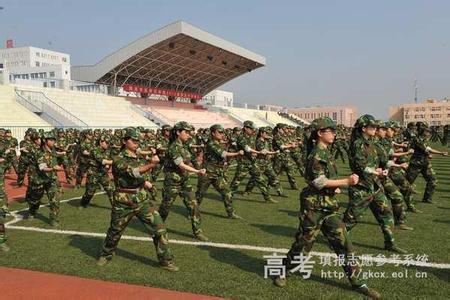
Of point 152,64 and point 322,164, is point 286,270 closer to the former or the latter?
point 322,164

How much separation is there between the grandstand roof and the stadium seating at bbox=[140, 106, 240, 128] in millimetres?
4428

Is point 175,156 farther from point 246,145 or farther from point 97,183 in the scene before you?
point 97,183

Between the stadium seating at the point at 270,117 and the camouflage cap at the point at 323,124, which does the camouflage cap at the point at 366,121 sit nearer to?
the camouflage cap at the point at 323,124

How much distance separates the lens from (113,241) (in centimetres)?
597

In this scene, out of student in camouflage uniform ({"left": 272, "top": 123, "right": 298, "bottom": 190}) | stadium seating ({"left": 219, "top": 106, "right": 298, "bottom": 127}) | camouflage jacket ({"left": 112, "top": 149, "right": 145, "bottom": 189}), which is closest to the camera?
camouflage jacket ({"left": 112, "top": 149, "right": 145, "bottom": 189})

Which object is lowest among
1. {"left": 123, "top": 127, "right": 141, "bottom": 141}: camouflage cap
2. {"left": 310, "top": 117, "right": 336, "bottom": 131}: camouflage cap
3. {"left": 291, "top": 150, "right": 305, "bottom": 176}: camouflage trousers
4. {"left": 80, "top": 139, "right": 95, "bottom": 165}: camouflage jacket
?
{"left": 291, "top": 150, "right": 305, "bottom": 176}: camouflage trousers

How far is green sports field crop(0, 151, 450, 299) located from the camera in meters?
5.01

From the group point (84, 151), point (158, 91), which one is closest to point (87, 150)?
point (84, 151)

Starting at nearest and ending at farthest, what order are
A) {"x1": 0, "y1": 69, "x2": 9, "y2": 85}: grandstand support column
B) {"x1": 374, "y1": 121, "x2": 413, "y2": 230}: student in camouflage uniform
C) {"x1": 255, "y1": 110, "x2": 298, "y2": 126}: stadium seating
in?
1. {"x1": 374, "y1": 121, "x2": 413, "y2": 230}: student in camouflage uniform
2. {"x1": 0, "y1": 69, "x2": 9, "y2": 85}: grandstand support column
3. {"x1": 255, "y1": 110, "x2": 298, "y2": 126}: stadium seating

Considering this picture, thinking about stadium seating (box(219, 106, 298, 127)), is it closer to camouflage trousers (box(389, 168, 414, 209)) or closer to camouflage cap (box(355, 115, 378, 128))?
camouflage trousers (box(389, 168, 414, 209))

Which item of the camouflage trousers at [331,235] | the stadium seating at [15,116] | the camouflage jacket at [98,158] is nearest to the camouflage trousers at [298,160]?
the camouflage jacket at [98,158]

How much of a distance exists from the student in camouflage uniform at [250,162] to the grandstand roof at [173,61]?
92.4ft

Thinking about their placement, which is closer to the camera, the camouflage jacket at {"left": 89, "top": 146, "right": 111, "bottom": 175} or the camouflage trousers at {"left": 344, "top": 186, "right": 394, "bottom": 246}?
the camouflage trousers at {"left": 344, "top": 186, "right": 394, "bottom": 246}

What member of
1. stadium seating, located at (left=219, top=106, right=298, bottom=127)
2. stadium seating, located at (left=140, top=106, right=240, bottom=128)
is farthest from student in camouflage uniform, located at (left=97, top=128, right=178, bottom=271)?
stadium seating, located at (left=219, top=106, right=298, bottom=127)
